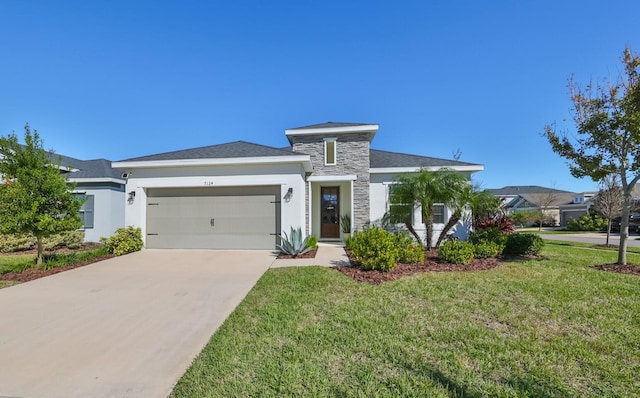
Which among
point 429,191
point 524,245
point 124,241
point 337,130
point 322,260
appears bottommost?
point 322,260

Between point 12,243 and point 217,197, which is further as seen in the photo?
point 12,243

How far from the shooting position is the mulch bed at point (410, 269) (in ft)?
21.1

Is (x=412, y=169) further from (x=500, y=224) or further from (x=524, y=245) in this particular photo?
(x=524, y=245)

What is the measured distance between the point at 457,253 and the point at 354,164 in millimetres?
6274

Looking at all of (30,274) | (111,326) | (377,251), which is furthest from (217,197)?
(111,326)

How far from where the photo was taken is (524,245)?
888cm

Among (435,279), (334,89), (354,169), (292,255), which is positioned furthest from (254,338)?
(334,89)

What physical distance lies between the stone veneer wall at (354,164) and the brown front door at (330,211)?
45.3 inches

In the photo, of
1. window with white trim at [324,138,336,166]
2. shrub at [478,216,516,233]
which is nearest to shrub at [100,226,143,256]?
window with white trim at [324,138,336,166]

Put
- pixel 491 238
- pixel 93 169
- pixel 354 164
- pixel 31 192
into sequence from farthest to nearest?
pixel 93 169, pixel 354 164, pixel 491 238, pixel 31 192

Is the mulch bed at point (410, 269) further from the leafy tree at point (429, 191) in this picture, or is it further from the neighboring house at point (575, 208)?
the neighboring house at point (575, 208)

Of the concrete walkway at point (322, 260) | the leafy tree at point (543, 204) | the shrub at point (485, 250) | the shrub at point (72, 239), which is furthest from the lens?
the leafy tree at point (543, 204)

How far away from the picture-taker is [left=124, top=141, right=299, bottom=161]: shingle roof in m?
10.9

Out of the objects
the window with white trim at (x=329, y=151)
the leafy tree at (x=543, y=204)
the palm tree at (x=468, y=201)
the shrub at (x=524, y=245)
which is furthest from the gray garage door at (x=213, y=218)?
the leafy tree at (x=543, y=204)
